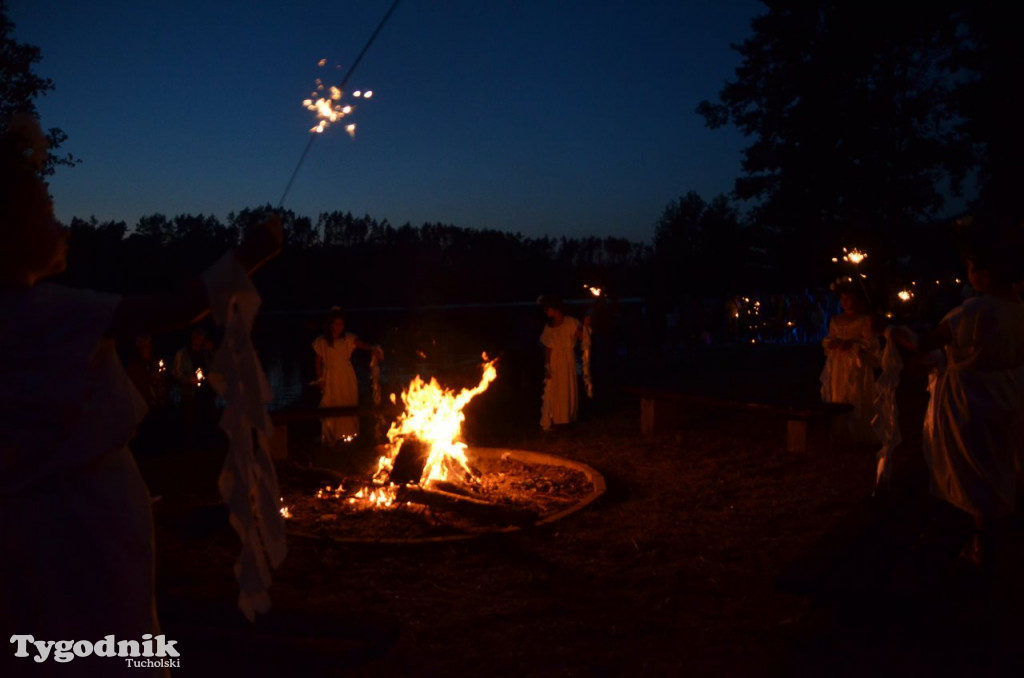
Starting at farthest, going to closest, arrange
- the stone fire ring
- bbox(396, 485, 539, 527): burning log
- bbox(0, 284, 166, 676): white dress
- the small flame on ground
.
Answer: the small flame on ground → bbox(396, 485, 539, 527): burning log → the stone fire ring → bbox(0, 284, 166, 676): white dress

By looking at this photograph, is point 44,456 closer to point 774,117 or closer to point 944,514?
point 944,514

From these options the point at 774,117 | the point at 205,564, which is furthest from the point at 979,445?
the point at 774,117

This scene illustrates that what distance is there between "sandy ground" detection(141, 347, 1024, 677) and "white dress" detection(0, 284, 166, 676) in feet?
5.24

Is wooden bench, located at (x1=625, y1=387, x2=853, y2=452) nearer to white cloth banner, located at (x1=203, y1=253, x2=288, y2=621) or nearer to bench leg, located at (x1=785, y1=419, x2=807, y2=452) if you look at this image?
bench leg, located at (x1=785, y1=419, x2=807, y2=452)

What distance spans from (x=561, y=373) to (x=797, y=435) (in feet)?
10.9

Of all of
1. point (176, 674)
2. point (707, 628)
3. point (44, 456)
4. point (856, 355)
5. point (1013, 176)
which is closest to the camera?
point (44, 456)

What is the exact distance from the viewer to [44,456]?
1840 millimetres

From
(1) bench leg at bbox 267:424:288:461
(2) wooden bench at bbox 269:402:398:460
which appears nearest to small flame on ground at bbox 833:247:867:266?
(2) wooden bench at bbox 269:402:398:460

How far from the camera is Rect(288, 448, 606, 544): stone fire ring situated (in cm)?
584

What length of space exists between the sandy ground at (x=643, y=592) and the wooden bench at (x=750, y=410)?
0.51 meters

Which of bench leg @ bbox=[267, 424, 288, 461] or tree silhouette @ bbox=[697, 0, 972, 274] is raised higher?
tree silhouette @ bbox=[697, 0, 972, 274]

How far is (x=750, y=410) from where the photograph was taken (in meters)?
8.98

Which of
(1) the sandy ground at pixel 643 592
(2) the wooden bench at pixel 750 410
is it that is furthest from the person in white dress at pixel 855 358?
(1) the sandy ground at pixel 643 592

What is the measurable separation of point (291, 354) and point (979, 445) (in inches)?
1518
